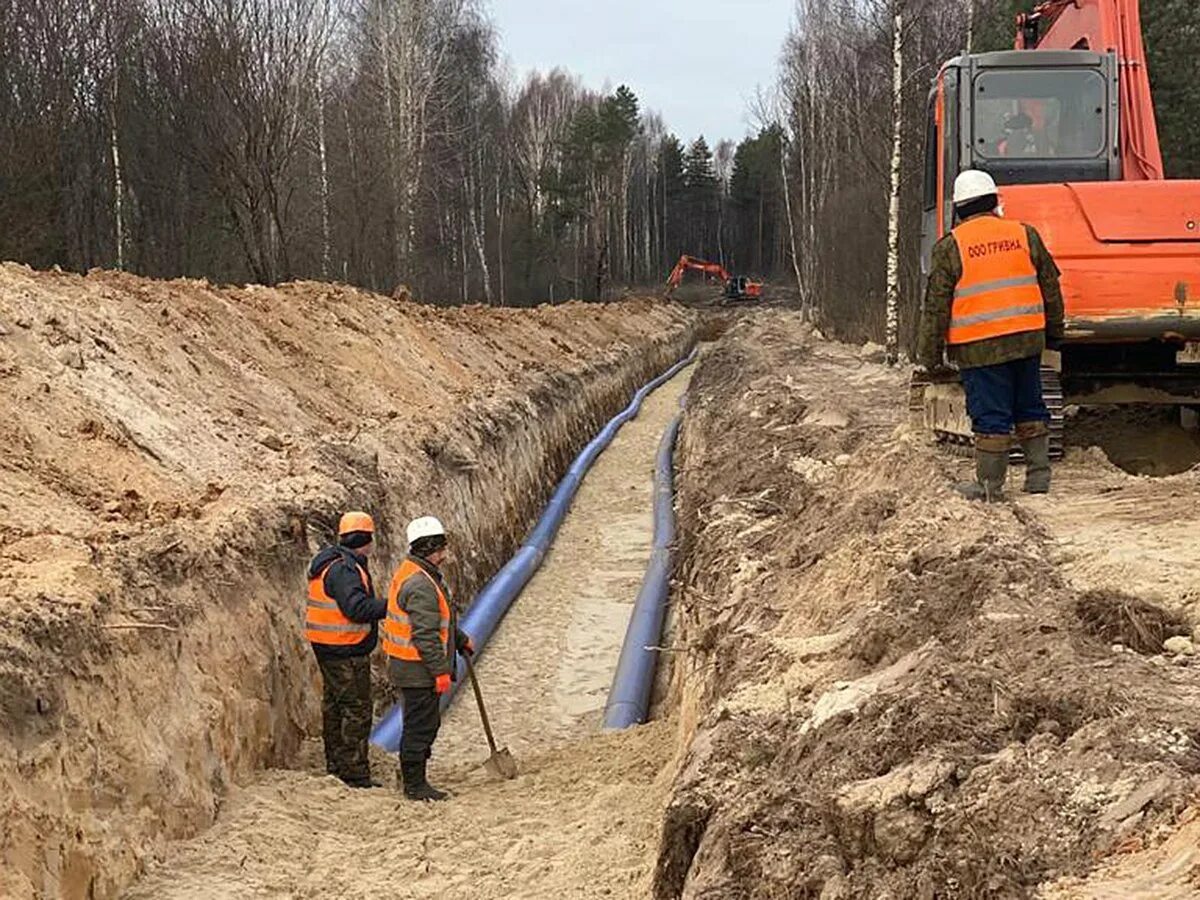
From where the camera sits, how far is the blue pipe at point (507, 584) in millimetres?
6884

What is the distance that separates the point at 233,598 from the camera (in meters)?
6.05

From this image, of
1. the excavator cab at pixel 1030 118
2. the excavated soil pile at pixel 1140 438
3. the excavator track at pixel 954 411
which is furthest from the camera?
the excavator cab at pixel 1030 118

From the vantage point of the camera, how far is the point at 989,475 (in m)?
6.06

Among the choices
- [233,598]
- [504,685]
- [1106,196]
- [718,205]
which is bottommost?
[504,685]

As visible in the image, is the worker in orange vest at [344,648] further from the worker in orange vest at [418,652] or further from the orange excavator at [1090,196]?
the orange excavator at [1090,196]

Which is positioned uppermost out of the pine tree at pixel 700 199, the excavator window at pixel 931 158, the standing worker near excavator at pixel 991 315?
the pine tree at pixel 700 199

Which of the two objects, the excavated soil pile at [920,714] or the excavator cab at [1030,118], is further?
the excavator cab at [1030,118]

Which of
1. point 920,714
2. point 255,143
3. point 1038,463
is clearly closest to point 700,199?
point 255,143

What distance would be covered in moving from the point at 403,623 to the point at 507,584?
3.89m

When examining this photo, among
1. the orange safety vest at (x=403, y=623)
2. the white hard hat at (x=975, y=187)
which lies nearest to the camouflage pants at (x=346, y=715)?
the orange safety vest at (x=403, y=623)

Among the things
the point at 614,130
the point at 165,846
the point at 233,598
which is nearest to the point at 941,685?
the point at 165,846

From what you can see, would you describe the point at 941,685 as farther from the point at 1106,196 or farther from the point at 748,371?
the point at 748,371

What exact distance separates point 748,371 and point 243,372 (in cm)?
970

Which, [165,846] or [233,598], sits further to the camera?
[233,598]
